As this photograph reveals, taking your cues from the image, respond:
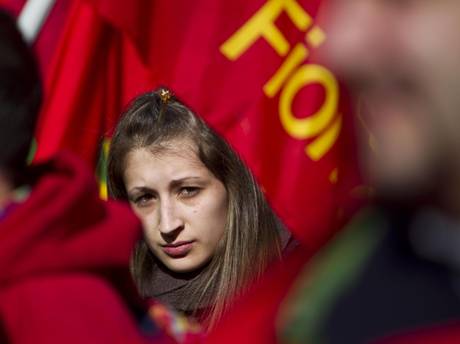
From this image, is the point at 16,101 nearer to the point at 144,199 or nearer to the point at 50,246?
the point at 50,246

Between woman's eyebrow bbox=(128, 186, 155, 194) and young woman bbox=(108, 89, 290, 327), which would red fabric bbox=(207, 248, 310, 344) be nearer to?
young woman bbox=(108, 89, 290, 327)

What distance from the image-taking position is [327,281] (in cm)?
138

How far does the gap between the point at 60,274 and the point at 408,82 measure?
741mm

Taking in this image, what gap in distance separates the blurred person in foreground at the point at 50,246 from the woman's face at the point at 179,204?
1.03 metres

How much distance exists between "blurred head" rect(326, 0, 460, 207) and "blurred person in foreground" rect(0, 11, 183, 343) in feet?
2.01

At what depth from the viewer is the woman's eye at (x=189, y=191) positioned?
2963mm

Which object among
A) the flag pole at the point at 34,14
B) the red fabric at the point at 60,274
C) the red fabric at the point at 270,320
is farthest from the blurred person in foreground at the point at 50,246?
the flag pole at the point at 34,14

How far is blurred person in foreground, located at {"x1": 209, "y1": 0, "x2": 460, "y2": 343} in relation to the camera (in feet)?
4.18

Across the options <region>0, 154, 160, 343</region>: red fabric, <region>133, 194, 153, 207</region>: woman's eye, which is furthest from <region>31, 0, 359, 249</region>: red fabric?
<region>0, 154, 160, 343</region>: red fabric

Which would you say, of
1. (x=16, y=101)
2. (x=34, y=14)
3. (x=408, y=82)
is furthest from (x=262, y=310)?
(x=34, y=14)

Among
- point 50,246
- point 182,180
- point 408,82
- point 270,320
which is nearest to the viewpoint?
point 408,82

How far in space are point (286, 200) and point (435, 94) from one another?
1601 millimetres

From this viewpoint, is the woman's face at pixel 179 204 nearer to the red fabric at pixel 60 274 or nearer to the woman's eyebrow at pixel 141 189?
the woman's eyebrow at pixel 141 189

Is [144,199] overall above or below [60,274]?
below
